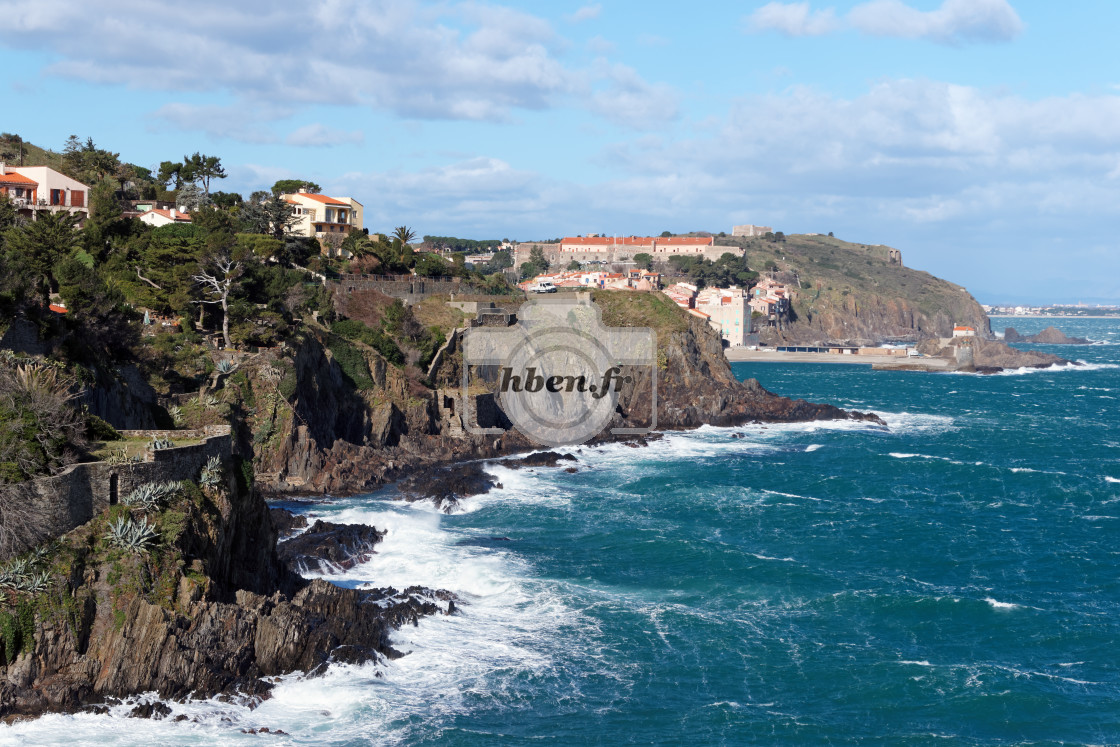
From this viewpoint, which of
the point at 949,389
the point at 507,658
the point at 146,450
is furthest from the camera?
the point at 949,389

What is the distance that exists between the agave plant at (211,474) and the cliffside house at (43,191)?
49.9 meters

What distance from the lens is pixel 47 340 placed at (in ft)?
119

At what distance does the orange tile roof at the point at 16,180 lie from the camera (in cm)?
7106

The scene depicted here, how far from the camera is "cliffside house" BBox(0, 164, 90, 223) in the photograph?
71.1 meters

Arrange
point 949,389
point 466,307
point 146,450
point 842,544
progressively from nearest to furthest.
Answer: point 146,450
point 842,544
point 466,307
point 949,389

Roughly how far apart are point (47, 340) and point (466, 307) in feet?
164

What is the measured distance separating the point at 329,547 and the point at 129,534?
1479cm

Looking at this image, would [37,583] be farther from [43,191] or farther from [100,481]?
[43,191]

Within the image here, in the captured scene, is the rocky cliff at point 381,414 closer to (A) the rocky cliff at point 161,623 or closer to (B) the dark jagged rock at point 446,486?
(B) the dark jagged rock at point 446,486

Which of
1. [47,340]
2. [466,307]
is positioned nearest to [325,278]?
[466,307]

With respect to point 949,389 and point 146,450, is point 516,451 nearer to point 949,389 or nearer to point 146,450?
point 146,450

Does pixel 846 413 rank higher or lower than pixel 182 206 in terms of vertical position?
lower

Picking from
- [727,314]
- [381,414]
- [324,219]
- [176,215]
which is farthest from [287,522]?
[727,314]
